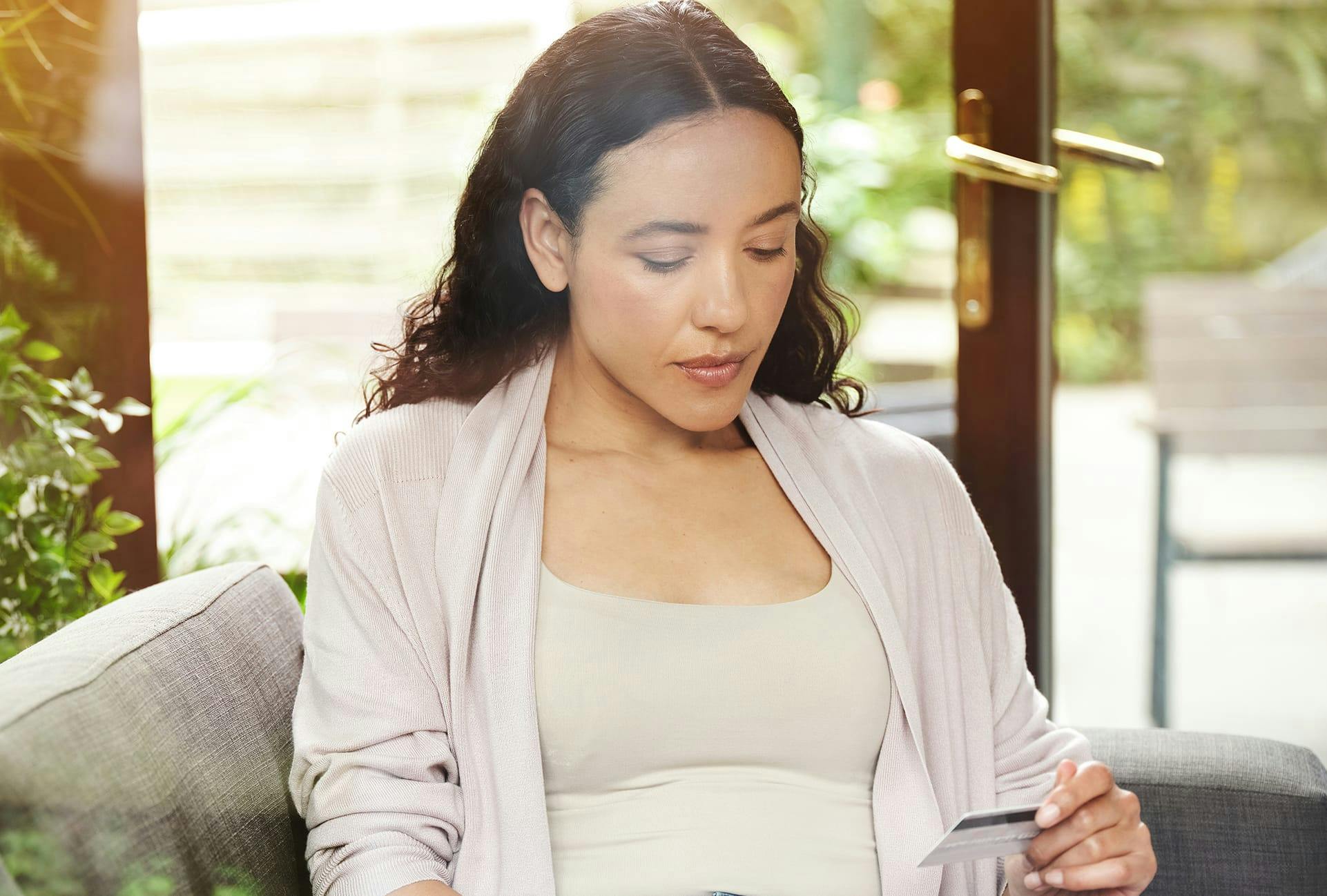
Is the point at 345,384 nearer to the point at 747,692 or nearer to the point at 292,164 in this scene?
the point at 292,164

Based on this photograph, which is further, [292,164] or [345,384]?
[292,164]

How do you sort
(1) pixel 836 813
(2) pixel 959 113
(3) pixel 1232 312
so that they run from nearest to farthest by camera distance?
(1) pixel 836 813 → (2) pixel 959 113 → (3) pixel 1232 312

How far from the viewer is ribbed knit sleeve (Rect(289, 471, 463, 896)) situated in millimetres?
1147

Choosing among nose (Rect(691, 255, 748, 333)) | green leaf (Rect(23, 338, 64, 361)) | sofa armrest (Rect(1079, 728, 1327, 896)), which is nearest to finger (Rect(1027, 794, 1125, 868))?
sofa armrest (Rect(1079, 728, 1327, 896))

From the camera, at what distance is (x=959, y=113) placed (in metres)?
1.98

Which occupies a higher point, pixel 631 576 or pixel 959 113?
pixel 959 113

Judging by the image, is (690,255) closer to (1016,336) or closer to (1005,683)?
(1005,683)

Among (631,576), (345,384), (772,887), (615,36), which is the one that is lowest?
(772,887)

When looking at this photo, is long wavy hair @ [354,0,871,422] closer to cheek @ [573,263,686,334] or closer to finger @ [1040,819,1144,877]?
cheek @ [573,263,686,334]

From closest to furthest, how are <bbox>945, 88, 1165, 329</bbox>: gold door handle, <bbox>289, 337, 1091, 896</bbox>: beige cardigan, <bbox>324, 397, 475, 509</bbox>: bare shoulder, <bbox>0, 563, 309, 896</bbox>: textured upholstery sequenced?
<bbox>0, 563, 309, 896</bbox>: textured upholstery
<bbox>289, 337, 1091, 896</bbox>: beige cardigan
<bbox>324, 397, 475, 509</bbox>: bare shoulder
<bbox>945, 88, 1165, 329</bbox>: gold door handle

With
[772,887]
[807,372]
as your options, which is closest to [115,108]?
[807,372]

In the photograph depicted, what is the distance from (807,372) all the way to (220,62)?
167 cm

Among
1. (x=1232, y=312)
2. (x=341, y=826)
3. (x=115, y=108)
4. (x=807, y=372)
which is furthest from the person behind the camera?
(x=1232, y=312)

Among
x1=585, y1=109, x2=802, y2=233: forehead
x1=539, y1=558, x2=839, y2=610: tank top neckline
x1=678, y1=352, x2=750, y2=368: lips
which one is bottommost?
x1=539, y1=558, x2=839, y2=610: tank top neckline
